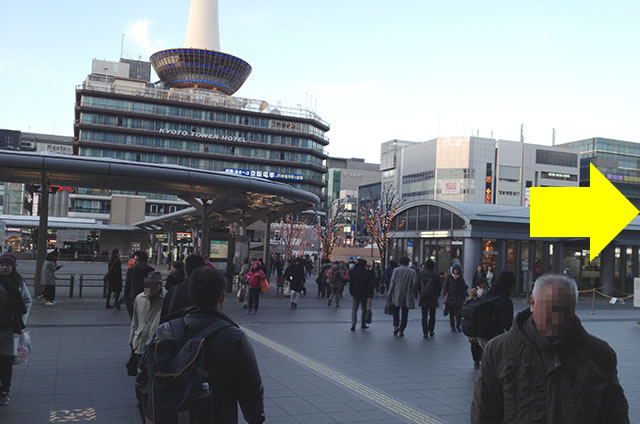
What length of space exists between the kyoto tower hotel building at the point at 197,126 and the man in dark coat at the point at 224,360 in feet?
297

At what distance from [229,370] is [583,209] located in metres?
17.1

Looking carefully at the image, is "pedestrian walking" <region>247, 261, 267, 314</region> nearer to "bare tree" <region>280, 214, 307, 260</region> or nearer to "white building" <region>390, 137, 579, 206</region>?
"bare tree" <region>280, 214, 307, 260</region>

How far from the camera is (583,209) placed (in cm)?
1797

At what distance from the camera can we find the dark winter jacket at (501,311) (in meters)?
7.88

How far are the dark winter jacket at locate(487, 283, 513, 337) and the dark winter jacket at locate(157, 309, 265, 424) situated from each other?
17.9 feet

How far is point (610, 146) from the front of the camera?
123250 mm

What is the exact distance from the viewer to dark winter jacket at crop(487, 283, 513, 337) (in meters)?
7.88

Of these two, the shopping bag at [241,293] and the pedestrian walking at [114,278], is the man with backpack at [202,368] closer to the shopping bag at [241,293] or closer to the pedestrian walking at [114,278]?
the pedestrian walking at [114,278]

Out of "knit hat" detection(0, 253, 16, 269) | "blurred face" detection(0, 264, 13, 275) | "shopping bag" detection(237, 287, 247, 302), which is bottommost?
"shopping bag" detection(237, 287, 247, 302)

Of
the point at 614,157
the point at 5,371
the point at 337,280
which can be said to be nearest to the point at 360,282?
the point at 337,280

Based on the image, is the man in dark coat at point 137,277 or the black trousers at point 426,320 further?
the black trousers at point 426,320

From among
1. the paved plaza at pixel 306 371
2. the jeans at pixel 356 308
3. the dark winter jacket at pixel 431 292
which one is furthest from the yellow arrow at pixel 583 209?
the jeans at pixel 356 308

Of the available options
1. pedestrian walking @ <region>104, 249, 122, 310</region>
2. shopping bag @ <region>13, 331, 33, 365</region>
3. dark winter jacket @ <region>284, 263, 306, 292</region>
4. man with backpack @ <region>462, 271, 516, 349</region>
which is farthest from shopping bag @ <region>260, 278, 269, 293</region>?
shopping bag @ <region>13, 331, 33, 365</region>

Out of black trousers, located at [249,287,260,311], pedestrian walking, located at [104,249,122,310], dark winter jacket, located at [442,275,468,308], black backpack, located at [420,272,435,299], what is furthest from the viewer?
pedestrian walking, located at [104,249,122,310]
